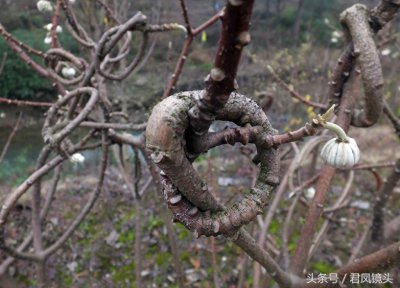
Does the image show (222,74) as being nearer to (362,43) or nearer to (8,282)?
(362,43)

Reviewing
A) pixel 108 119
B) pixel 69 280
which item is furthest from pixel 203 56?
pixel 108 119

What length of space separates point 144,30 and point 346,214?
7.80 ft

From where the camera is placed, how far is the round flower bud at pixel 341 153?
483mm

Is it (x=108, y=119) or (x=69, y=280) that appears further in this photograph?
(x=69, y=280)

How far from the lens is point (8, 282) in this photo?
1.35m

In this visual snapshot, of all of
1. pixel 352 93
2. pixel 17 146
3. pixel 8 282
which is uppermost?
pixel 352 93

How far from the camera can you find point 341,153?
492 mm

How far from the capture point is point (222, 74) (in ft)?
0.99

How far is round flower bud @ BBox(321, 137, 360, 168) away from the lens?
0.48 metres

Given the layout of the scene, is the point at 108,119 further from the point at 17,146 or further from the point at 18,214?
the point at 17,146

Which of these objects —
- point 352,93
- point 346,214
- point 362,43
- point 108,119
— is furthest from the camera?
point 346,214

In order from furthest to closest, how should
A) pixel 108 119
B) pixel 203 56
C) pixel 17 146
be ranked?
pixel 203 56
pixel 17 146
pixel 108 119

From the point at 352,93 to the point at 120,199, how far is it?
249cm

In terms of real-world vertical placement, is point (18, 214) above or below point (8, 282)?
below
